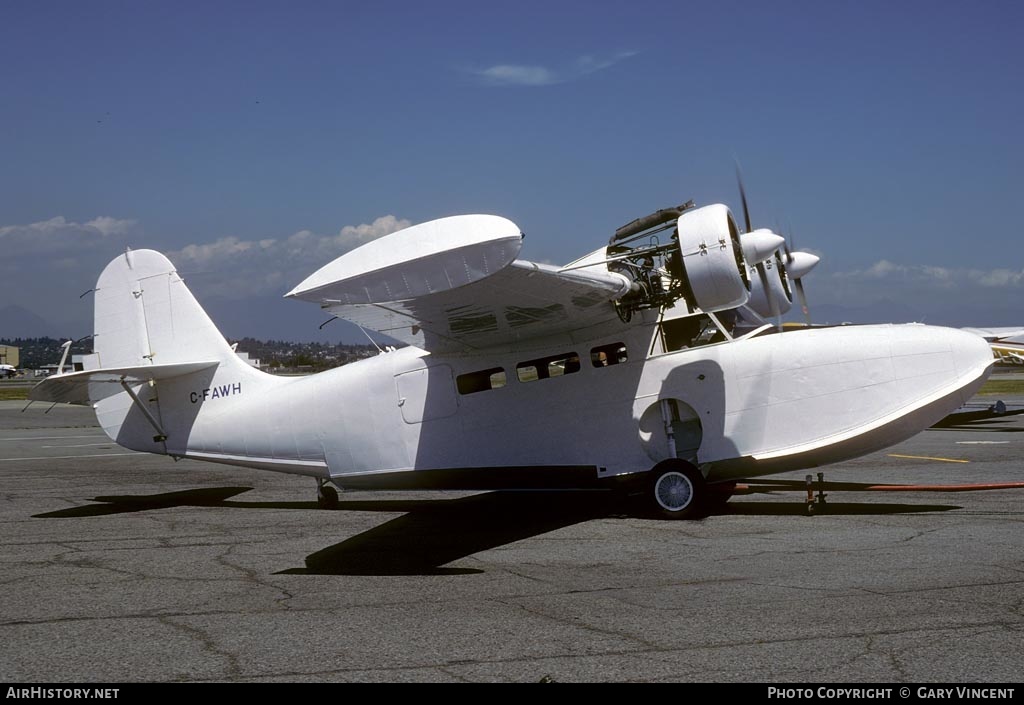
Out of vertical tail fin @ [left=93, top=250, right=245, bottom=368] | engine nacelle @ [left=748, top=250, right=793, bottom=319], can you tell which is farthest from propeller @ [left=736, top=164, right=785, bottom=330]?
vertical tail fin @ [left=93, top=250, right=245, bottom=368]

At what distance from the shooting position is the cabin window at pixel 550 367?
493 inches

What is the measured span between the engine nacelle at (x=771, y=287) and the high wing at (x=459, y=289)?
3.91 meters

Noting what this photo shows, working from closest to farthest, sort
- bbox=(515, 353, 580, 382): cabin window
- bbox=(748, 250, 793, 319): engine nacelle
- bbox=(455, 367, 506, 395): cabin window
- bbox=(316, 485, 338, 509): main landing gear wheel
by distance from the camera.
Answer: bbox=(515, 353, 580, 382): cabin window → bbox=(455, 367, 506, 395): cabin window → bbox=(316, 485, 338, 509): main landing gear wheel → bbox=(748, 250, 793, 319): engine nacelle

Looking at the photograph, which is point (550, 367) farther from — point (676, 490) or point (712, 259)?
point (712, 259)

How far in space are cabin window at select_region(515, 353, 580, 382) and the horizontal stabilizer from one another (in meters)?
5.36

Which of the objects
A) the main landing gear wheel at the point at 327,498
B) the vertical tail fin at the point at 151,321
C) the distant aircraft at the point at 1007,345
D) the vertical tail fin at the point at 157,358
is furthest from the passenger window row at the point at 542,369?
the distant aircraft at the point at 1007,345

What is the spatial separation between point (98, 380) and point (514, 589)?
873 centimetres

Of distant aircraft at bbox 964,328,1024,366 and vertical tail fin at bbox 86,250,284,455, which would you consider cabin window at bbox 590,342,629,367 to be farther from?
distant aircraft at bbox 964,328,1024,366

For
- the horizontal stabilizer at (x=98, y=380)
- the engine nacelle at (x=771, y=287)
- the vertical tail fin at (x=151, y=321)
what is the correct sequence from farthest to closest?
the vertical tail fin at (x=151, y=321) → the engine nacelle at (x=771, y=287) → the horizontal stabilizer at (x=98, y=380)

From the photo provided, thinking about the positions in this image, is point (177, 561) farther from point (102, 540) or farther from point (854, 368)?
point (854, 368)

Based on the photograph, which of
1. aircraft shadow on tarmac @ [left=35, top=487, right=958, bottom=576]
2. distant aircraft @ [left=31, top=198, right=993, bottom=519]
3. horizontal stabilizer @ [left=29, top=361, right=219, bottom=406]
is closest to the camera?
aircraft shadow on tarmac @ [left=35, top=487, right=958, bottom=576]

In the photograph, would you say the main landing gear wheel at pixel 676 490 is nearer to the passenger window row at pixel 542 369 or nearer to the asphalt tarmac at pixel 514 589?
the asphalt tarmac at pixel 514 589

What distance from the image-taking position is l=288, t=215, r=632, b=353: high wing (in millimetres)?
7910
